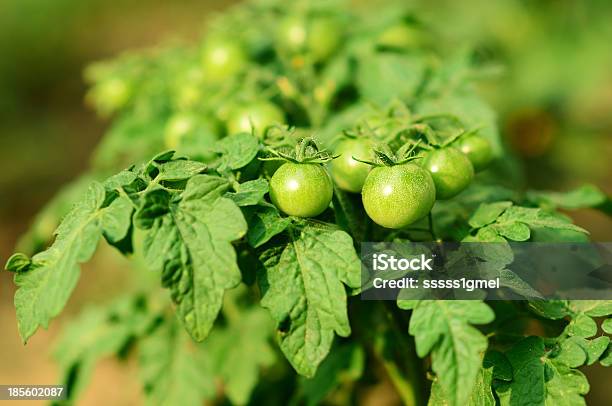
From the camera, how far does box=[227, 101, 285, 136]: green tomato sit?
61.9 inches

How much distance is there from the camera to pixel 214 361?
6.24 feet

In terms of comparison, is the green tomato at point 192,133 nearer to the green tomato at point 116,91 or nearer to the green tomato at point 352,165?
the green tomato at point 352,165

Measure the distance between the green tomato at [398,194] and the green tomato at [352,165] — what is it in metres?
0.09

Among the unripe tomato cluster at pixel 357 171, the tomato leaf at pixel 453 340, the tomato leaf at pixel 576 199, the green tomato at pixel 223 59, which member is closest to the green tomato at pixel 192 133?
the unripe tomato cluster at pixel 357 171

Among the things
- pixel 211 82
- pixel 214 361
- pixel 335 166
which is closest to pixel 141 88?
pixel 211 82

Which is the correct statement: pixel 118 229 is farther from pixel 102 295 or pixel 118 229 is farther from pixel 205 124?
pixel 102 295

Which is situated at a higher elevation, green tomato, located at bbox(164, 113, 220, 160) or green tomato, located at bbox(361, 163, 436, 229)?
green tomato, located at bbox(361, 163, 436, 229)

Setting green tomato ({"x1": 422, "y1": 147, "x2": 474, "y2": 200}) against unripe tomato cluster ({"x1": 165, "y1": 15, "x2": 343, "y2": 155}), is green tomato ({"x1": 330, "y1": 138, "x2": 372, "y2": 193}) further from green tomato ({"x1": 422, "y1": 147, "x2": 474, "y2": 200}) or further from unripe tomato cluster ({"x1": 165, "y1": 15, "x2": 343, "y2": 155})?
unripe tomato cluster ({"x1": 165, "y1": 15, "x2": 343, "y2": 155})

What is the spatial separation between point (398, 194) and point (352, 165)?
0.18 m

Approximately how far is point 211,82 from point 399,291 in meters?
1.07

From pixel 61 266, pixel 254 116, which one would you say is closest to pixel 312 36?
pixel 254 116

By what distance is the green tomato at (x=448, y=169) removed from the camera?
1.24 m

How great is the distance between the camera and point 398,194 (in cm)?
113

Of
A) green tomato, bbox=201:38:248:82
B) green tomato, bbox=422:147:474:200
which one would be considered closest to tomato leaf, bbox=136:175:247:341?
green tomato, bbox=422:147:474:200
